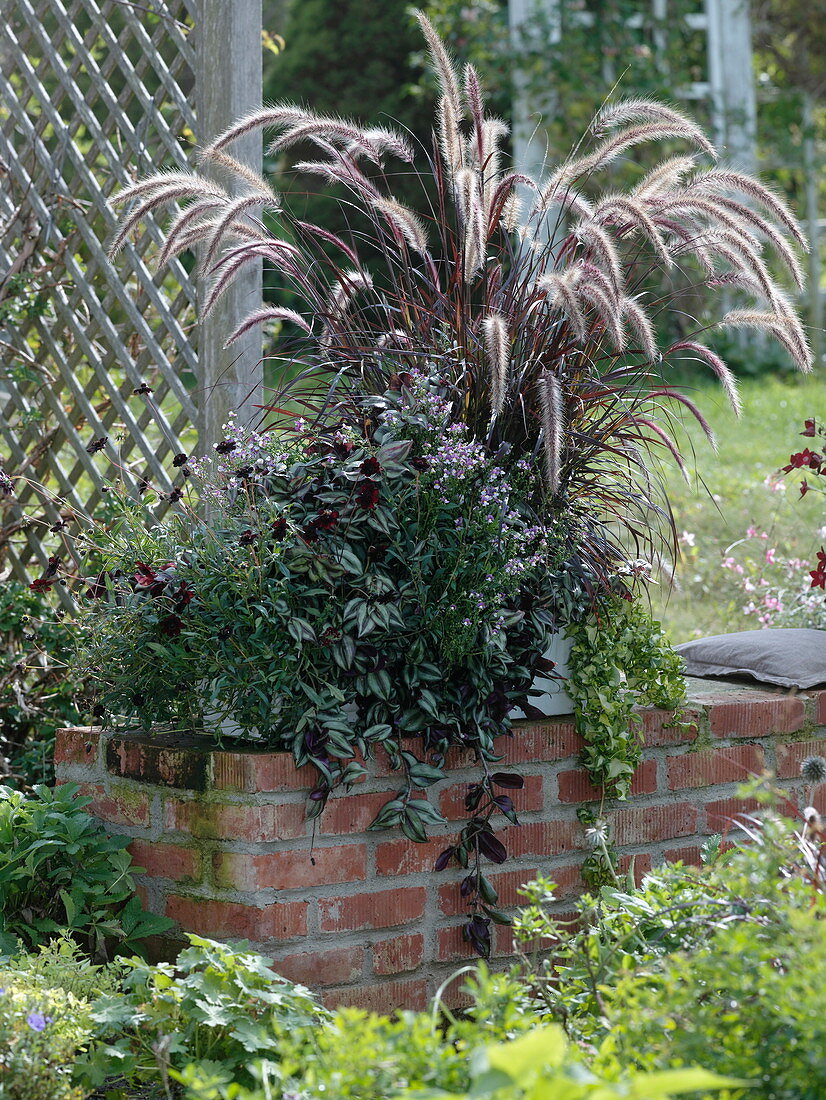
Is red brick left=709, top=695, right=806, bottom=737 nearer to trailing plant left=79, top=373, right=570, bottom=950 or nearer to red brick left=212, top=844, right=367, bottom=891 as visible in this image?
trailing plant left=79, top=373, right=570, bottom=950

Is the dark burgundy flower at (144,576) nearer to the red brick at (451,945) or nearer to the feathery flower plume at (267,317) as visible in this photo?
the feathery flower plume at (267,317)

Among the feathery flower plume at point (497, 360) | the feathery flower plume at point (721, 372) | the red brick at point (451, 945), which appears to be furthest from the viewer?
the feathery flower plume at point (721, 372)

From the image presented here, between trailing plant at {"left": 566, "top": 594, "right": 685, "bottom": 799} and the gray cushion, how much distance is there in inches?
9.2

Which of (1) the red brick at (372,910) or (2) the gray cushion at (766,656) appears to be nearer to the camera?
(1) the red brick at (372,910)

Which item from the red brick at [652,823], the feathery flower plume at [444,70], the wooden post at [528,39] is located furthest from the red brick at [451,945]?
the wooden post at [528,39]

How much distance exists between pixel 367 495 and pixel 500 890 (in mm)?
774

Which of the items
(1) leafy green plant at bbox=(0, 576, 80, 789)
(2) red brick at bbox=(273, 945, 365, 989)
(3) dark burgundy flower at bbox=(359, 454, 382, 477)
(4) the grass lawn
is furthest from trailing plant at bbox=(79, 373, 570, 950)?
(1) leafy green plant at bbox=(0, 576, 80, 789)

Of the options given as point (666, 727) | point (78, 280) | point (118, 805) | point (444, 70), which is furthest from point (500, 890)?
point (78, 280)

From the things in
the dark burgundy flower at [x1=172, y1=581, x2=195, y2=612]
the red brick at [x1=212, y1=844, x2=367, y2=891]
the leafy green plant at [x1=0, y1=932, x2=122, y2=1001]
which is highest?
the dark burgundy flower at [x1=172, y1=581, x2=195, y2=612]

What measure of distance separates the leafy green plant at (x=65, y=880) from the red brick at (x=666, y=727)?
972 mm

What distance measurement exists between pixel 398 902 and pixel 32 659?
155 centimetres

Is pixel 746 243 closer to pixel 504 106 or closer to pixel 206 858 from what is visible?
pixel 206 858

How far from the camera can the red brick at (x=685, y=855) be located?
2.42 metres

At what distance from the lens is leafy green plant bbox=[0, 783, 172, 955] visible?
2.04 meters
